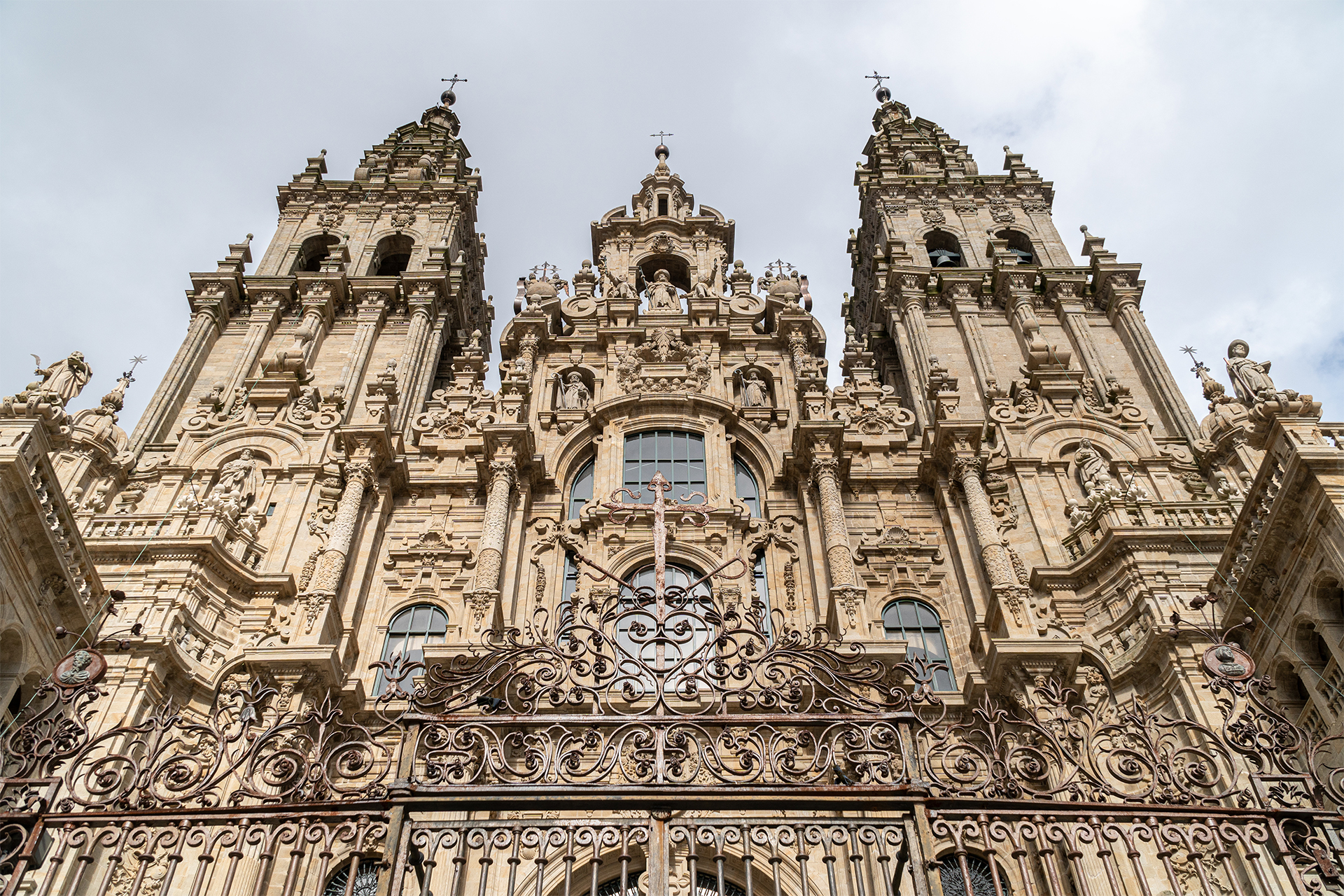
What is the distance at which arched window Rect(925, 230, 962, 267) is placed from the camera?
27.3 metres

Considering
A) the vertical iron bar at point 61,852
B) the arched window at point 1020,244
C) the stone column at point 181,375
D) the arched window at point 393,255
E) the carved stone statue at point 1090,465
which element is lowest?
the vertical iron bar at point 61,852

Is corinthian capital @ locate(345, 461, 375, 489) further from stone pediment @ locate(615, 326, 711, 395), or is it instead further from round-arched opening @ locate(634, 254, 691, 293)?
round-arched opening @ locate(634, 254, 691, 293)

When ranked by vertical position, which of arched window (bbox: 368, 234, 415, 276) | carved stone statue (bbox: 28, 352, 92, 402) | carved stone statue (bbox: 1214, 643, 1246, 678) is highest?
arched window (bbox: 368, 234, 415, 276)

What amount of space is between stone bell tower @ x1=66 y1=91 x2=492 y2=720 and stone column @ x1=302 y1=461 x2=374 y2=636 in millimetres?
38

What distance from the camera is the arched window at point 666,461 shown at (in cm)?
1958

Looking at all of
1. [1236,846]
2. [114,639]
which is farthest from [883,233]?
[114,639]

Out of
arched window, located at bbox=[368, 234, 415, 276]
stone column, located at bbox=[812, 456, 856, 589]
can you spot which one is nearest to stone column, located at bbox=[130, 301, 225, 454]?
arched window, located at bbox=[368, 234, 415, 276]

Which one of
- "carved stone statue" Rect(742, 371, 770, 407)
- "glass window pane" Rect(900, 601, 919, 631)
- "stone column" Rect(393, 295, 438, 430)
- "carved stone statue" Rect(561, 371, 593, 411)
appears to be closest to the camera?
"glass window pane" Rect(900, 601, 919, 631)

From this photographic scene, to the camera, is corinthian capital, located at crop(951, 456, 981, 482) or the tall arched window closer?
corinthian capital, located at crop(951, 456, 981, 482)

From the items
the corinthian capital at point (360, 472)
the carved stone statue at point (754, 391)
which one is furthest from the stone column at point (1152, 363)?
the corinthian capital at point (360, 472)

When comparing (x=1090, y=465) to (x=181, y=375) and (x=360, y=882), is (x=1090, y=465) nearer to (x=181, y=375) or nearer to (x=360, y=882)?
(x=360, y=882)

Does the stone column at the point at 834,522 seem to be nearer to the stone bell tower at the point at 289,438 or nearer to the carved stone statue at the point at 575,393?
the carved stone statue at the point at 575,393

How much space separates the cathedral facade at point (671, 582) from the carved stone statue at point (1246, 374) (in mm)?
135

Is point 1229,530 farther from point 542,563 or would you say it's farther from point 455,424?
point 455,424
